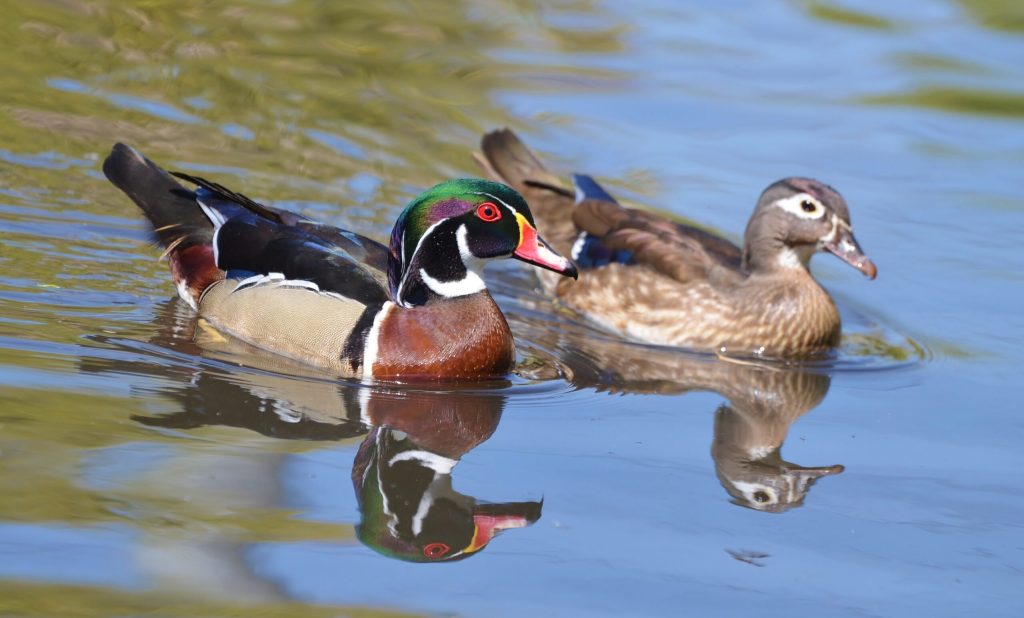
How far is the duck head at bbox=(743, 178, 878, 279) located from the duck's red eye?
8.25 ft

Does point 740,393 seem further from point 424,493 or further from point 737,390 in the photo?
point 424,493

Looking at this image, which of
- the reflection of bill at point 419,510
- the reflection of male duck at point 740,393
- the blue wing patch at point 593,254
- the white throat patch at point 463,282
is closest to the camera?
the reflection of bill at point 419,510

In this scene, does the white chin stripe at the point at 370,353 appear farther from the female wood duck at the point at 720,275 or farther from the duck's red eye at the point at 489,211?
the female wood duck at the point at 720,275

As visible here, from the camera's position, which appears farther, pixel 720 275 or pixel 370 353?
pixel 720 275

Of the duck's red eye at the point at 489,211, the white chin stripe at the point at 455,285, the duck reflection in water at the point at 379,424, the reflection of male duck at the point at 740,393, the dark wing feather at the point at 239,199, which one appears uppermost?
the duck's red eye at the point at 489,211

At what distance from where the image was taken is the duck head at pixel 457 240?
798 centimetres

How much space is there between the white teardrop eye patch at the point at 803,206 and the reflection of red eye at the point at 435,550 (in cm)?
466

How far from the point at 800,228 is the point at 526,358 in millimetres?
2120

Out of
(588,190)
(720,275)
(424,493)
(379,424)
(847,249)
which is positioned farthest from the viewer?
(588,190)

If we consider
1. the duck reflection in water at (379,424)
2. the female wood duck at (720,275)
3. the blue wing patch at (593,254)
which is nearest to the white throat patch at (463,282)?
the duck reflection in water at (379,424)

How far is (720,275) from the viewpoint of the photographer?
10.1 metres

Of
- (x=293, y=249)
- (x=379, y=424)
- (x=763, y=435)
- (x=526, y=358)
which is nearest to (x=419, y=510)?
Answer: (x=379, y=424)

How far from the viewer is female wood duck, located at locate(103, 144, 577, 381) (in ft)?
26.2

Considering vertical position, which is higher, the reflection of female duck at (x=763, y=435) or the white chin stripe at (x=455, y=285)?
the white chin stripe at (x=455, y=285)
